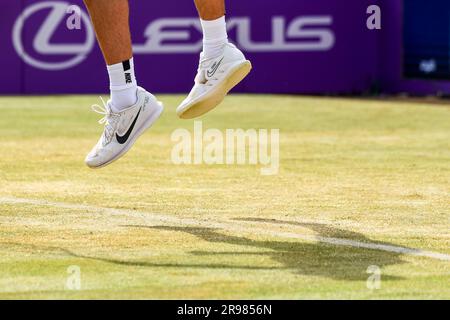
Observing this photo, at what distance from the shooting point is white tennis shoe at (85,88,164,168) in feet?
20.4

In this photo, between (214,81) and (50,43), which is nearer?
(214,81)

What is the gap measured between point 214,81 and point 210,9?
0.41 m

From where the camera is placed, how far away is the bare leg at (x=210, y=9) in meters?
6.61

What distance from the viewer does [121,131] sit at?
6.26 m

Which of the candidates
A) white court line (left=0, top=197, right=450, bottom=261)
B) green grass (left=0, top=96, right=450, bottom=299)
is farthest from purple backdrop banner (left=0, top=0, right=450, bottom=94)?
white court line (left=0, top=197, right=450, bottom=261)

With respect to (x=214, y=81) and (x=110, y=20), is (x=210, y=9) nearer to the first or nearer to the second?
(x=214, y=81)

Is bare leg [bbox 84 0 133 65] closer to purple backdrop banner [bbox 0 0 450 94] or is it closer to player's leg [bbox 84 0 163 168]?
player's leg [bbox 84 0 163 168]

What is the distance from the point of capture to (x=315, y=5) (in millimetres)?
15750

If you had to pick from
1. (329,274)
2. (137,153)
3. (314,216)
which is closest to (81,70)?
(137,153)

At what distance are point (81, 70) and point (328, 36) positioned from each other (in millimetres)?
3220

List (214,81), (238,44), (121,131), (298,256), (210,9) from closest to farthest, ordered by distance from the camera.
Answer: (298,256) < (121,131) < (214,81) < (210,9) < (238,44)

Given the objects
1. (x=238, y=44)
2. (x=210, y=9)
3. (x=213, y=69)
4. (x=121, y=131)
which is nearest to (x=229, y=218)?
(x=121, y=131)

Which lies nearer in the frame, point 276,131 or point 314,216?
point 314,216
